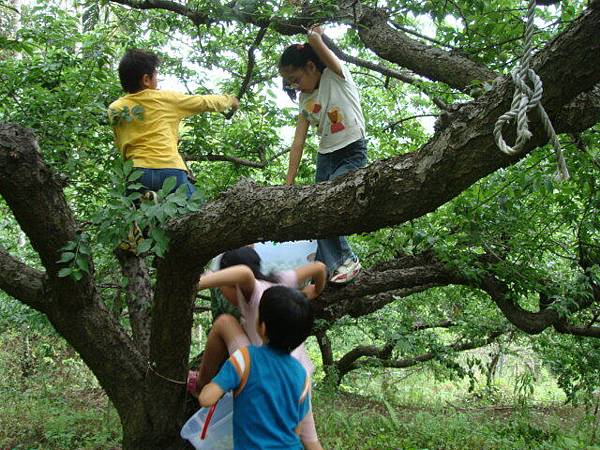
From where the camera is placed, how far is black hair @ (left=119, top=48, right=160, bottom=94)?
3357mm

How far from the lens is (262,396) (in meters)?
2.19

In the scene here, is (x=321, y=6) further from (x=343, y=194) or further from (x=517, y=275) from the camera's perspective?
(x=517, y=275)

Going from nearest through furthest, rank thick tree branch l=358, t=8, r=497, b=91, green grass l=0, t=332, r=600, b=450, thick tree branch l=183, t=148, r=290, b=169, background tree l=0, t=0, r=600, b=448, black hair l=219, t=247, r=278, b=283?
1. background tree l=0, t=0, r=600, b=448
2. black hair l=219, t=247, r=278, b=283
3. thick tree branch l=358, t=8, r=497, b=91
4. green grass l=0, t=332, r=600, b=450
5. thick tree branch l=183, t=148, r=290, b=169

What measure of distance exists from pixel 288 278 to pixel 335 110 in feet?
3.35

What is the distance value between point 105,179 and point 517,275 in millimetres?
3336

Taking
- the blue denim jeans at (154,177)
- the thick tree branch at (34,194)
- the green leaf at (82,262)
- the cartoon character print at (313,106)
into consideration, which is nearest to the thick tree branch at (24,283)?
the thick tree branch at (34,194)

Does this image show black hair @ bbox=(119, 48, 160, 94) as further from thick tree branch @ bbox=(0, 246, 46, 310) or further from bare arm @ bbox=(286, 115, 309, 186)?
thick tree branch @ bbox=(0, 246, 46, 310)

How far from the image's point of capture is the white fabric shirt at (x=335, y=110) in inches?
128

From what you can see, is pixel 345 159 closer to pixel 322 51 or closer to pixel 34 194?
pixel 322 51

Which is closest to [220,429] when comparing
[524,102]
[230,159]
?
[524,102]

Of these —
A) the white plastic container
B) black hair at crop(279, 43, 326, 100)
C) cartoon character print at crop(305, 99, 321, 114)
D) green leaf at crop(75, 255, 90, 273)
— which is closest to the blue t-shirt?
the white plastic container

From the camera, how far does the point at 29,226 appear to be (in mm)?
2748

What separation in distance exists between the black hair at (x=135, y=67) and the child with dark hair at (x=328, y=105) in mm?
803

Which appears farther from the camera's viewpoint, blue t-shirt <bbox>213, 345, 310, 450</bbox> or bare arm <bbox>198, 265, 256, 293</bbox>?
bare arm <bbox>198, 265, 256, 293</bbox>
